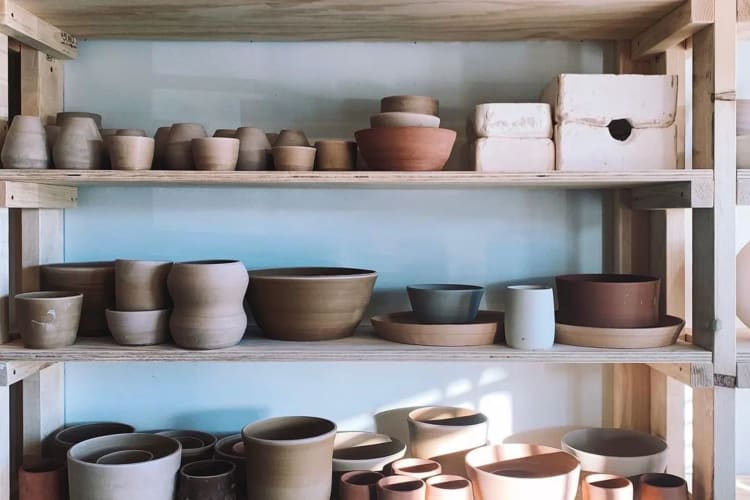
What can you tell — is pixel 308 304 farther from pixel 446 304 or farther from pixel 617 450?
pixel 617 450

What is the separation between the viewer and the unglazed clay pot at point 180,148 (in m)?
1.46

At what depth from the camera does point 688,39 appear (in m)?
1.64

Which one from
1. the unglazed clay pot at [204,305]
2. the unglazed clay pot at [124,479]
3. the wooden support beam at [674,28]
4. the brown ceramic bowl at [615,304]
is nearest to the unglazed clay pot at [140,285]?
the unglazed clay pot at [204,305]

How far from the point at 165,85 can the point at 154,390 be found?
0.77 metres

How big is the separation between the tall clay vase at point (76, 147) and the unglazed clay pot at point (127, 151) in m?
0.05

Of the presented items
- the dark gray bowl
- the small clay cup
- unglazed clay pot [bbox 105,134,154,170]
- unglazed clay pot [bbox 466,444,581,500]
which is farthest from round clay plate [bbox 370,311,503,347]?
unglazed clay pot [bbox 105,134,154,170]

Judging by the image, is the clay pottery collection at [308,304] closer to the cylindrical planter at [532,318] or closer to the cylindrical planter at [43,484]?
the cylindrical planter at [532,318]

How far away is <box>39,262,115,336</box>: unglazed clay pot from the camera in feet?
5.02

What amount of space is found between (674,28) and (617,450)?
97 centimetres

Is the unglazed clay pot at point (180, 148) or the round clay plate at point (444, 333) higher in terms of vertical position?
the unglazed clay pot at point (180, 148)

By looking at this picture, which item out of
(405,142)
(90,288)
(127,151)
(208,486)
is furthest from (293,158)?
(208,486)

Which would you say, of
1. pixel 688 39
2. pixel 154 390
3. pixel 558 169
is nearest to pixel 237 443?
pixel 154 390

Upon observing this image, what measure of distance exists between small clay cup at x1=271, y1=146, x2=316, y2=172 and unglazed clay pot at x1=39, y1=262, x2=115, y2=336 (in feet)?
1.50

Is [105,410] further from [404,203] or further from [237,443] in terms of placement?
[404,203]
